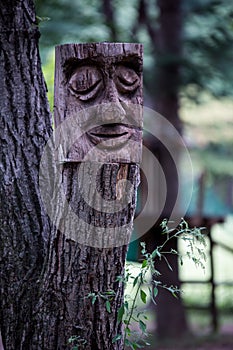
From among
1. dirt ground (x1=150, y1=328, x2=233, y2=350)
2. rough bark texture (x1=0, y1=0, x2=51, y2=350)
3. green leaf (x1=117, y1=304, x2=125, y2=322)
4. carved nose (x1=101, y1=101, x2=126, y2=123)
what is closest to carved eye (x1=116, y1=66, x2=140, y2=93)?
carved nose (x1=101, y1=101, x2=126, y2=123)

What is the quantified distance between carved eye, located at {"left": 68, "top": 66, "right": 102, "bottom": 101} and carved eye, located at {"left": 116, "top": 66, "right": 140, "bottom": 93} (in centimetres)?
9

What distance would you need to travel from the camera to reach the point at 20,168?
308 centimetres

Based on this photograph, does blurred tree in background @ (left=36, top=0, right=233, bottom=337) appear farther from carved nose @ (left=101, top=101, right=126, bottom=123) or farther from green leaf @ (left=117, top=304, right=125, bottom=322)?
green leaf @ (left=117, top=304, right=125, bottom=322)

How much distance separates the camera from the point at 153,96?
898 cm

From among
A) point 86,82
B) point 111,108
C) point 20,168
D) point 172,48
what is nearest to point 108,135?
point 111,108

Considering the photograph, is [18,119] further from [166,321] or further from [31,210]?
[166,321]

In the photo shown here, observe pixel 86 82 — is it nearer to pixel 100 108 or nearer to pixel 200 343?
pixel 100 108

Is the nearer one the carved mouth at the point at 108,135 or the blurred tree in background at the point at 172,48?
the carved mouth at the point at 108,135

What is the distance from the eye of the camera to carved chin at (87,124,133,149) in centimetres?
271

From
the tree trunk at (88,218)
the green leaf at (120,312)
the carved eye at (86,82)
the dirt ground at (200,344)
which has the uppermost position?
the carved eye at (86,82)

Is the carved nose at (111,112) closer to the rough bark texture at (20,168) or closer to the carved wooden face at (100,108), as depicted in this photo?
the carved wooden face at (100,108)

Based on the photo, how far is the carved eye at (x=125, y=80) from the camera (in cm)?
277

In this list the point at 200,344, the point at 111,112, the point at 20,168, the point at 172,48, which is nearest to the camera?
the point at 111,112

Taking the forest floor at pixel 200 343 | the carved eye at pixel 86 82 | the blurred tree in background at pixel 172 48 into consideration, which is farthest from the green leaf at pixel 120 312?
the forest floor at pixel 200 343
